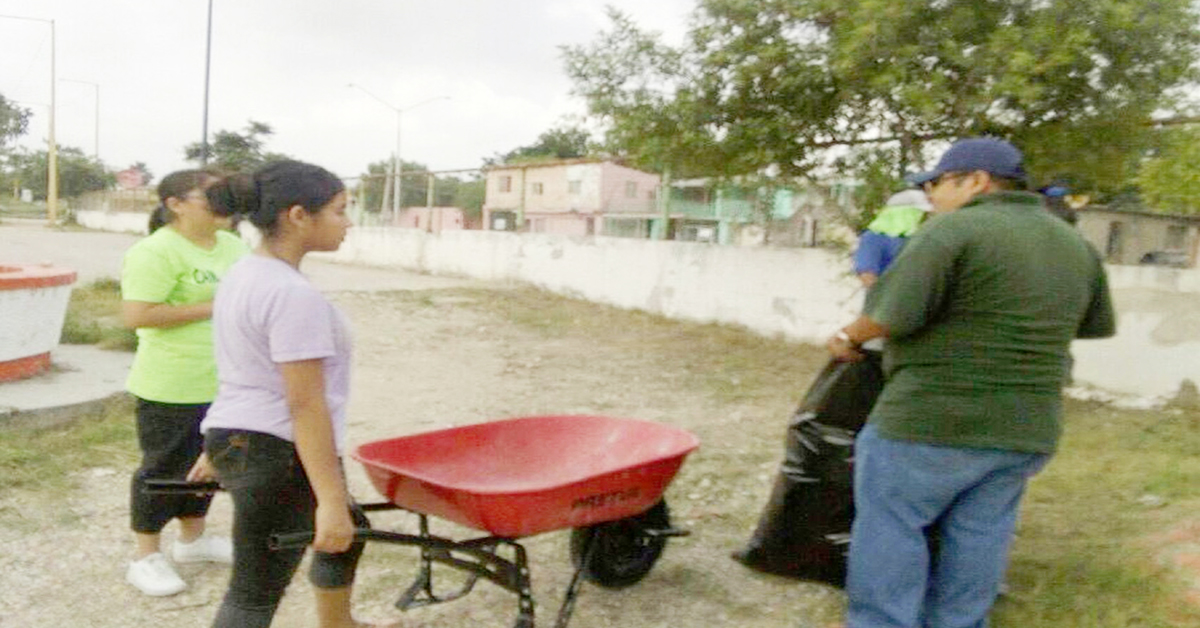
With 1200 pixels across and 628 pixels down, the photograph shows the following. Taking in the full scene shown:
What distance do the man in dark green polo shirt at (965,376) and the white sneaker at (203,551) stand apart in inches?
89.3

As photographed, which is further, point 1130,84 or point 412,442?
point 1130,84

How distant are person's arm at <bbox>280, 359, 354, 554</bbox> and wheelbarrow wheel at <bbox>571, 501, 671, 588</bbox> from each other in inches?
43.1

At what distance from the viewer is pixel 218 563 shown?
3.56 m

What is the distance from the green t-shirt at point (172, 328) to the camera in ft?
10.1

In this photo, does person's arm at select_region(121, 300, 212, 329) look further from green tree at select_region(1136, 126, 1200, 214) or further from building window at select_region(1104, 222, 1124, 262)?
green tree at select_region(1136, 126, 1200, 214)

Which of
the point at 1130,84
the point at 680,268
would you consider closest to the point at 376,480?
the point at 1130,84

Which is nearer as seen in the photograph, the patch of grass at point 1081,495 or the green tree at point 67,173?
the patch of grass at point 1081,495

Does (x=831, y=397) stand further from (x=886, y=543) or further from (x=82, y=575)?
(x=82, y=575)

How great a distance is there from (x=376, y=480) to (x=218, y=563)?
3.80ft

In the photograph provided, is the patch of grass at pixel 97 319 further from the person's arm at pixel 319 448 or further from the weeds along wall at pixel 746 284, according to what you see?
the weeds along wall at pixel 746 284

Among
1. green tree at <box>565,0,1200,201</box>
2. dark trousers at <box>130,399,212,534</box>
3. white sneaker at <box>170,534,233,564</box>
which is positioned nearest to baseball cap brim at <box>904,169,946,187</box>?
dark trousers at <box>130,399,212,534</box>

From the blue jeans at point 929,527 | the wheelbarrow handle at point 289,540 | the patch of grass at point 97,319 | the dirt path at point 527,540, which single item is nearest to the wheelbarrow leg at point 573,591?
the dirt path at point 527,540

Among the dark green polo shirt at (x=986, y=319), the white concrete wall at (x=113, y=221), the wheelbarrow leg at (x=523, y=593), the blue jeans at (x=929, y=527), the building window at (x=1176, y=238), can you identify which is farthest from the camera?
the white concrete wall at (x=113, y=221)

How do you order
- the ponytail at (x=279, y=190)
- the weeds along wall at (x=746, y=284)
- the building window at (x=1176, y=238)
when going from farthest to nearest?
1. the building window at (x=1176, y=238)
2. the weeds along wall at (x=746, y=284)
3. the ponytail at (x=279, y=190)
